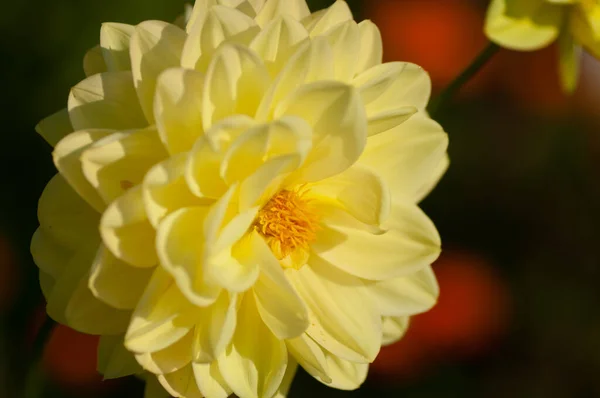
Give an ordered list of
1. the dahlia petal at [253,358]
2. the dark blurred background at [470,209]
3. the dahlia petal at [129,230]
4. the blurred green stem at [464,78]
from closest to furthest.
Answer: the dahlia petal at [129,230] → the dahlia petal at [253,358] → the blurred green stem at [464,78] → the dark blurred background at [470,209]

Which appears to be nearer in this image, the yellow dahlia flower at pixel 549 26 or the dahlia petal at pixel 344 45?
the dahlia petal at pixel 344 45

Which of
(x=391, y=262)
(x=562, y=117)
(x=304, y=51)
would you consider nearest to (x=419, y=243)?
(x=391, y=262)

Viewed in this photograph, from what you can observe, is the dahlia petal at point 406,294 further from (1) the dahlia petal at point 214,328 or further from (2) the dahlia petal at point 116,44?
(2) the dahlia petal at point 116,44

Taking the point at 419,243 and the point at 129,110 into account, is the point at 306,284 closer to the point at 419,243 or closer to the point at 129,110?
the point at 419,243

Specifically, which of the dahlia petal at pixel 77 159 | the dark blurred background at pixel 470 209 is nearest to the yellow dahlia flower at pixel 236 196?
the dahlia petal at pixel 77 159

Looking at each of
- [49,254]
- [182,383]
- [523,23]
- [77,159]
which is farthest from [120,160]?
[523,23]

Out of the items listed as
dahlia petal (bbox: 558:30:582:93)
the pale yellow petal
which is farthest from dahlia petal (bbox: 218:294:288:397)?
dahlia petal (bbox: 558:30:582:93)

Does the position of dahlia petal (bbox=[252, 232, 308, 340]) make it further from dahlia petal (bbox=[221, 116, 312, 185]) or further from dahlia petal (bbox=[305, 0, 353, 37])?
dahlia petal (bbox=[305, 0, 353, 37])

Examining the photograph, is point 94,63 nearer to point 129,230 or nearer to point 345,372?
point 129,230
